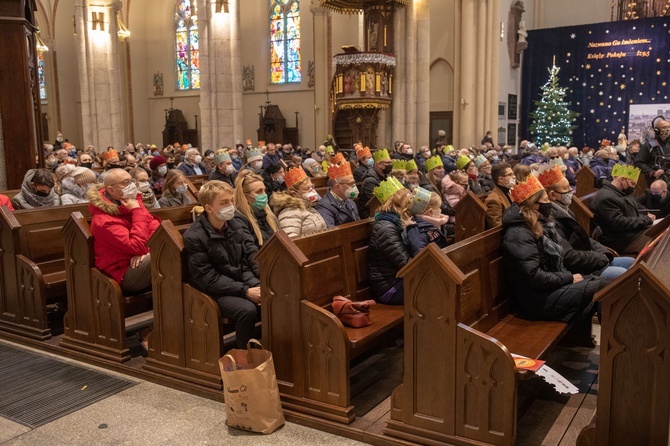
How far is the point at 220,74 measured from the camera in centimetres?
1766

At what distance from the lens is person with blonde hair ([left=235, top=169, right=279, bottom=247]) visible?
5.22 m

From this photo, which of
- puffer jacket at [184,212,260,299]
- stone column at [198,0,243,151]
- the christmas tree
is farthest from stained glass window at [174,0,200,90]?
puffer jacket at [184,212,260,299]

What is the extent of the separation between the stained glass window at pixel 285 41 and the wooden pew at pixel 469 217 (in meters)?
19.8

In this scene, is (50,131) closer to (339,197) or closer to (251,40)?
(251,40)

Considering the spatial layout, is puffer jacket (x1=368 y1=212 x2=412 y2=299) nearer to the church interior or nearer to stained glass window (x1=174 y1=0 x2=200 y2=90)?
the church interior

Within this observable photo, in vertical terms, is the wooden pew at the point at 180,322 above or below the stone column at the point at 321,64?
below

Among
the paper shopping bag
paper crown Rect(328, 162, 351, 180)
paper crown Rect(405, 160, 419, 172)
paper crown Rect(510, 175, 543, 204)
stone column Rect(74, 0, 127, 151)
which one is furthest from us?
stone column Rect(74, 0, 127, 151)

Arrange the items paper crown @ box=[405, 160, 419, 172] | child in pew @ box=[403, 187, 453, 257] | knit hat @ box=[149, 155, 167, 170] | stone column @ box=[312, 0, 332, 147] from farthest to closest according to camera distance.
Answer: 1. stone column @ box=[312, 0, 332, 147]
2. knit hat @ box=[149, 155, 167, 170]
3. paper crown @ box=[405, 160, 419, 172]
4. child in pew @ box=[403, 187, 453, 257]

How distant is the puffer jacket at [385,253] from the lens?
16.4 feet

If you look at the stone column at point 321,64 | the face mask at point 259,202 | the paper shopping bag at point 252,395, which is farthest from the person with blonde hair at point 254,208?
the stone column at point 321,64

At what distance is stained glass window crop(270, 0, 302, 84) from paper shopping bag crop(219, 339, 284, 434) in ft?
77.0

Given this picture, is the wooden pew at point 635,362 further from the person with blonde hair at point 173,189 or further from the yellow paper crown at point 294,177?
the person with blonde hair at point 173,189

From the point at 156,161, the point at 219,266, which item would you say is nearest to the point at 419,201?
the point at 219,266

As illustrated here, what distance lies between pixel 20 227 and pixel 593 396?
4992 mm
